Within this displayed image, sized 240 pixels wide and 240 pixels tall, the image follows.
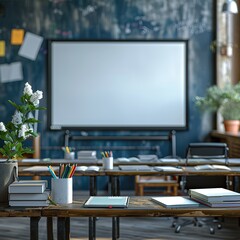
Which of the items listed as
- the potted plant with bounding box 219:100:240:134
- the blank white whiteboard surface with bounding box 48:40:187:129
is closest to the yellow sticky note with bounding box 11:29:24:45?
the blank white whiteboard surface with bounding box 48:40:187:129

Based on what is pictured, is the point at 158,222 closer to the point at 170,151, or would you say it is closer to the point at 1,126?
the point at 170,151

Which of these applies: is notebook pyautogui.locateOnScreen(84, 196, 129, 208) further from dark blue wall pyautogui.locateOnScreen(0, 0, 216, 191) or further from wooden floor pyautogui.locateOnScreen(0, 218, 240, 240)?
dark blue wall pyautogui.locateOnScreen(0, 0, 216, 191)

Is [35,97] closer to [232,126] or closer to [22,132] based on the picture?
[22,132]

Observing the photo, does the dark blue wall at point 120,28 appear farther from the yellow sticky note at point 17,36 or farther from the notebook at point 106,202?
the notebook at point 106,202

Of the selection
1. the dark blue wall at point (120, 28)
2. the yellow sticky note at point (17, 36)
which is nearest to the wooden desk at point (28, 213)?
the dark blue wall at point (120, 28)

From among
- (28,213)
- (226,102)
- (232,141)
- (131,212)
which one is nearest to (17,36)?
(226,102)

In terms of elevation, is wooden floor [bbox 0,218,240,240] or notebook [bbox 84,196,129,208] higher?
notebook [bbox 84,196,129,208]

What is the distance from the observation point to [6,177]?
2.20m

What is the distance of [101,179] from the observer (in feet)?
20.9

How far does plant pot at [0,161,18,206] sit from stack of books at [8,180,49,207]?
94 mm

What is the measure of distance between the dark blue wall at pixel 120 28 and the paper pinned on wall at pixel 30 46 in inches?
2.3

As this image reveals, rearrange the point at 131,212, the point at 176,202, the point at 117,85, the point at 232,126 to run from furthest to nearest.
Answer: the point at 117,85 → the point at 232,126 → the point at 176,202 → the point at 131,212

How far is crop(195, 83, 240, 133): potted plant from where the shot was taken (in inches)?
230

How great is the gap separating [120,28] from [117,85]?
739mm
